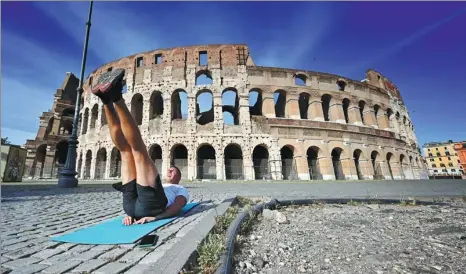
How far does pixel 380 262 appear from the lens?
68.8 inches

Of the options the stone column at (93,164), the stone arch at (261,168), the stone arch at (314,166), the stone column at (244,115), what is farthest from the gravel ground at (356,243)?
the stone column at (93,164)

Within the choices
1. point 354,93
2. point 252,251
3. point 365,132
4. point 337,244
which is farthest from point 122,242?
point 354,93

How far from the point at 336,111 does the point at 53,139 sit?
28.4 m

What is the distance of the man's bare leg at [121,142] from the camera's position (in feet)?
8.14

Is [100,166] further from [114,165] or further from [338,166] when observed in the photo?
[338,166]

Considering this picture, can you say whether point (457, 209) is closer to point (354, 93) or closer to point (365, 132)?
point (365, 132)

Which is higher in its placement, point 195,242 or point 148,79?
point 148,79

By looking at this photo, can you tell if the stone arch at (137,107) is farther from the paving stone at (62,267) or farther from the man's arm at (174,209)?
the paving stone at (62,267)

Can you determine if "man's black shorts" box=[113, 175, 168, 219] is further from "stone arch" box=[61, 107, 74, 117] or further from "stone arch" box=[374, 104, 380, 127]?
"stone arch" box=[61, 107, 74, 117]

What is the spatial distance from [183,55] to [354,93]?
16329 millimetres

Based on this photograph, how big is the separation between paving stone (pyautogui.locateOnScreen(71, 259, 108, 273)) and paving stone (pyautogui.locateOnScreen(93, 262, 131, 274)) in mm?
50

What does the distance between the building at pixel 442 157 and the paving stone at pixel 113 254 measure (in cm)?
7773

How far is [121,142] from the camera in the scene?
2516mm

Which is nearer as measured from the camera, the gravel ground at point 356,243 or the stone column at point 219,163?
the gravel ground at point 356,243
